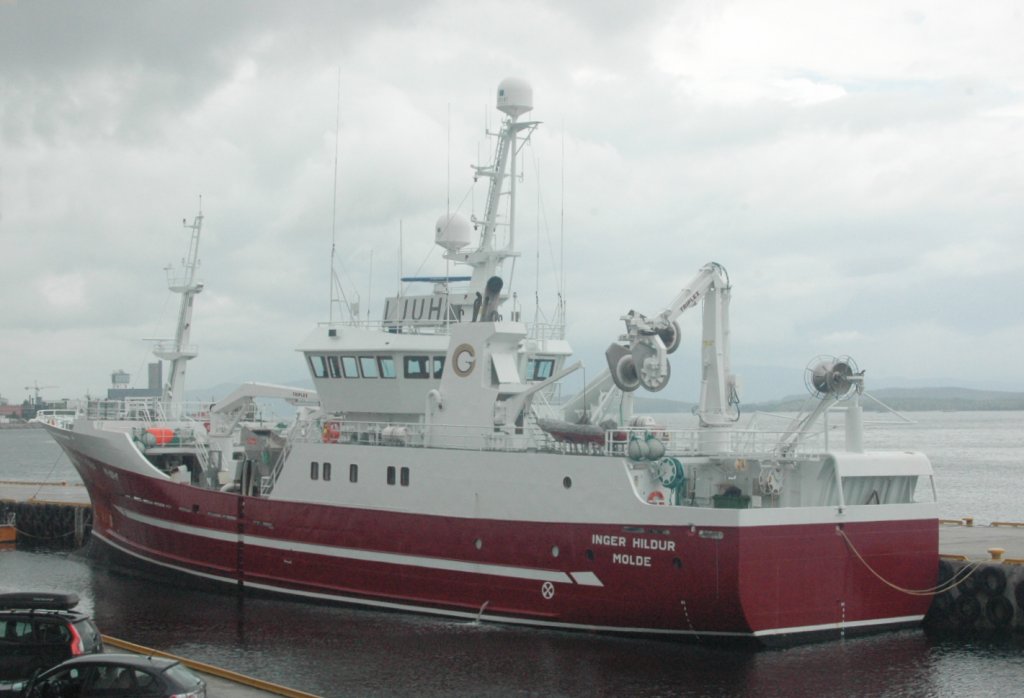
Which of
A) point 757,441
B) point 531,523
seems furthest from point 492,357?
point 757,441

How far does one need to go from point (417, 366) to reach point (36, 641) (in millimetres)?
11834

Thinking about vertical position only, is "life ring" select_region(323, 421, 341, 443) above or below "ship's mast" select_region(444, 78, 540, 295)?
below

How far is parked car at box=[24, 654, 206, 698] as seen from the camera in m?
12.6

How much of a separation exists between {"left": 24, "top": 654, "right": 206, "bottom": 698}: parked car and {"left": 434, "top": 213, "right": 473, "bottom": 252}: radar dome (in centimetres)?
1505

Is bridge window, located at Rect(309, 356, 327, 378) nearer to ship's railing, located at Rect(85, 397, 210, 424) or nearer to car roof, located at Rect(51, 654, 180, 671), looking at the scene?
ship's railing, located at Rect(85, 397, 210, 424)

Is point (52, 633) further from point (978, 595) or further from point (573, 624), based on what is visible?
point (978, 595)

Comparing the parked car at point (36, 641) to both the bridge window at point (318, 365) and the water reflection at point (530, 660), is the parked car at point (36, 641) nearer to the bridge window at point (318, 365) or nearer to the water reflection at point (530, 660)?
the water reflection at point (530, 660)

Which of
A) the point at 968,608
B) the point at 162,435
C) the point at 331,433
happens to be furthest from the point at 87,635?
the point at 968,608

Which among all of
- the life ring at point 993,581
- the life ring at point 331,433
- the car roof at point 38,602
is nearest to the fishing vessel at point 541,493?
the life ring at point 331,433

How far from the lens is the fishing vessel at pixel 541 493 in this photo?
19.1 meters

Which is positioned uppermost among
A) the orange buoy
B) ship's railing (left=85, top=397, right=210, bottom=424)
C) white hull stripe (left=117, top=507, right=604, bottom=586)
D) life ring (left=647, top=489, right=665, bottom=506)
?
ship's railing (left=85, top=397, right=210, bottom=424)

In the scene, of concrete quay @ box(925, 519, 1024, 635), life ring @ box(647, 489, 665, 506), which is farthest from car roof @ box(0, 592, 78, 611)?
concrete quay @ box(925, 519, 1024, 635)

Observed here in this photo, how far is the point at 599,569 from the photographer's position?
1977 centimetres

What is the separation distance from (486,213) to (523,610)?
9289mm
